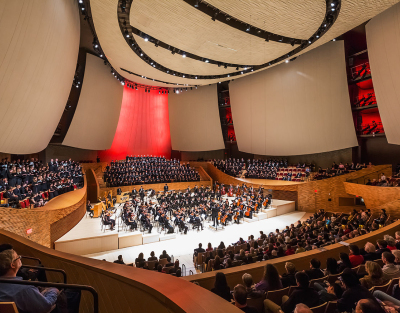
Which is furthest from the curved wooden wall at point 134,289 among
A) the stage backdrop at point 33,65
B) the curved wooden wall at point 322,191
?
the curved wooden wall at point 322,191

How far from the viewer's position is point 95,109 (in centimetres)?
1753

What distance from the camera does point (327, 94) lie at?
15.4 m

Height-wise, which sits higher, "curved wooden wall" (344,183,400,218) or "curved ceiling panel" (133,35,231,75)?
"curved ceiling panel" (133,35,231,75)

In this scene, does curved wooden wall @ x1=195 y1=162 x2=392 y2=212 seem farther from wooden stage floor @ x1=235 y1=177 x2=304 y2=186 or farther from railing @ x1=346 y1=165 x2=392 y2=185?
wooden stage floor @ x1=235 y1=177 x2=304 y2=186

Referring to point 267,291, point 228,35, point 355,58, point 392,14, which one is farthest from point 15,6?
point 355,58

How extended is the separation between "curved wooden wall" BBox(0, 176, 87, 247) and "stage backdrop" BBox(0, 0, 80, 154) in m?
3.01

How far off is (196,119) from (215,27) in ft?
40.9

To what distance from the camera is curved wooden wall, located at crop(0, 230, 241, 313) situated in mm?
1323

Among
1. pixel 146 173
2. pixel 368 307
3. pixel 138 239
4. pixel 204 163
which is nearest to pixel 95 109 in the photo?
pixel 146 173

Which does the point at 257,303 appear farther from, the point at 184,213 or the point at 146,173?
the point at 146,173

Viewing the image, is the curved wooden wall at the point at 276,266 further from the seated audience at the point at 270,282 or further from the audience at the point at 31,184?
the audience at the point at 31,184

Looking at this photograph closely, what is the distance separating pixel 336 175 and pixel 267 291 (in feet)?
42.1

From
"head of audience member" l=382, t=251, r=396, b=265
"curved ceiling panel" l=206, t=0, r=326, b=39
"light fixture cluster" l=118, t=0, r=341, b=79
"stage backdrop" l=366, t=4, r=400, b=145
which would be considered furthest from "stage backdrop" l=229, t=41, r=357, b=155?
"head of audience member" l=382, t=251, r=396, b=265

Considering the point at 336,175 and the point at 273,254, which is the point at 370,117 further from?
the point at 273,254
